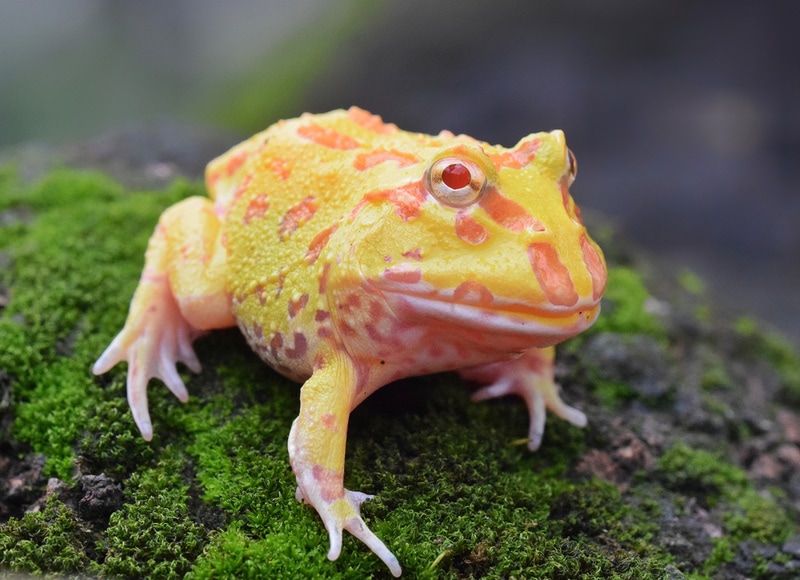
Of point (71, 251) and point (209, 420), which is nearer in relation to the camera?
point (209, 420)

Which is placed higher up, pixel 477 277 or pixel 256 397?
pixel 477 277

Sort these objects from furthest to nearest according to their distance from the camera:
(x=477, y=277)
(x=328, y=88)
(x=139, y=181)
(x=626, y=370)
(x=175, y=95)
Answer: (x=175, y=95)
(x=328, y=88)
(x=139, y=181)
(x=626, y=370)
(x=477, y=277)

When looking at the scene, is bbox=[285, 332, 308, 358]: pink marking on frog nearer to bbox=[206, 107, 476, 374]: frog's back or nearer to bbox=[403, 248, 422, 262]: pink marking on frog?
bbox=[206, 107, 476, 374]: frog's back

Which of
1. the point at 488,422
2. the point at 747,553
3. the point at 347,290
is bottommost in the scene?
the point at 747,553

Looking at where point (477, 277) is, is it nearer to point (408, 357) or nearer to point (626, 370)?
point (408, 357)

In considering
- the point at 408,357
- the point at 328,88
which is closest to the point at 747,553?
the point at 408,357

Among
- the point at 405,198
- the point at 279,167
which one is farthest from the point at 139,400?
the point at 405,198

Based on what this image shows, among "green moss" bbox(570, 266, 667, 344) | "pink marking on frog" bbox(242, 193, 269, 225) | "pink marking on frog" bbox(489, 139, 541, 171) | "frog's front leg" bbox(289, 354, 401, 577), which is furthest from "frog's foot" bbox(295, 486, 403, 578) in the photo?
"green moss" bbox(570, 266, 667, 344)
